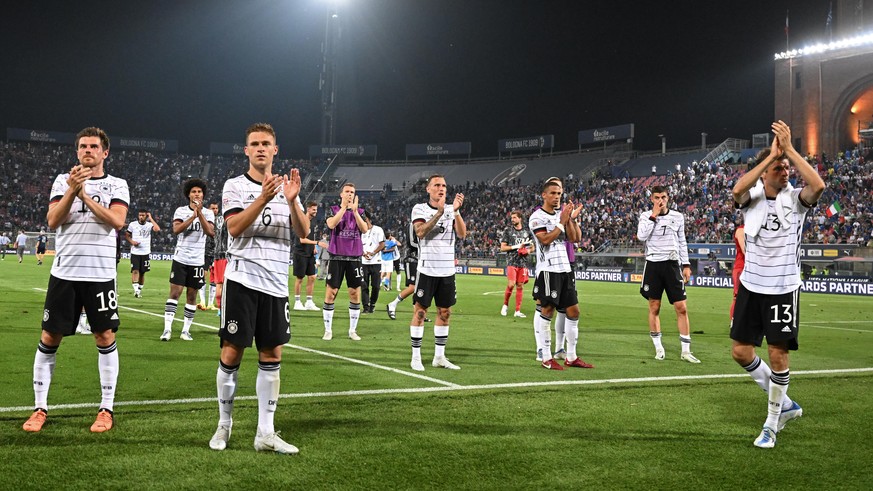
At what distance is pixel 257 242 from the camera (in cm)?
526

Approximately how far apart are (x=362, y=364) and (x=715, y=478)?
17.7ft

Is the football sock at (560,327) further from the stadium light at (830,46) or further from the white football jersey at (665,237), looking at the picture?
the stadium light at (830,46)

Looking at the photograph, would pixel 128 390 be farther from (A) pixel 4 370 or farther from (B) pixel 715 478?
(B) pixel 715 478

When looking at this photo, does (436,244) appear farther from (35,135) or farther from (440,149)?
(35,135)

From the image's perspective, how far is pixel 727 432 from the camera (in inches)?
234

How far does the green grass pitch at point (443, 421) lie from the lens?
4.58m

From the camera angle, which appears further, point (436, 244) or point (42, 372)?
point (436, 244)

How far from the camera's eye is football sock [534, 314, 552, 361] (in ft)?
31.2

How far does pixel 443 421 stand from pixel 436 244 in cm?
363

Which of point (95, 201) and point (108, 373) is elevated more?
point (95, 201)

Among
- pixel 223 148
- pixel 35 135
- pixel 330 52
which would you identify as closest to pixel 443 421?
pixel 330 52

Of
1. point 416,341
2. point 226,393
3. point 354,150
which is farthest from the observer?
point 354,150

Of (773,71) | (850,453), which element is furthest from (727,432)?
(773,71)

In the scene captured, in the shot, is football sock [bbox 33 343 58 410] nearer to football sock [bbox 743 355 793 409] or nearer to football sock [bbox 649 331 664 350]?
football sock [bbox 743 355 793 409]
